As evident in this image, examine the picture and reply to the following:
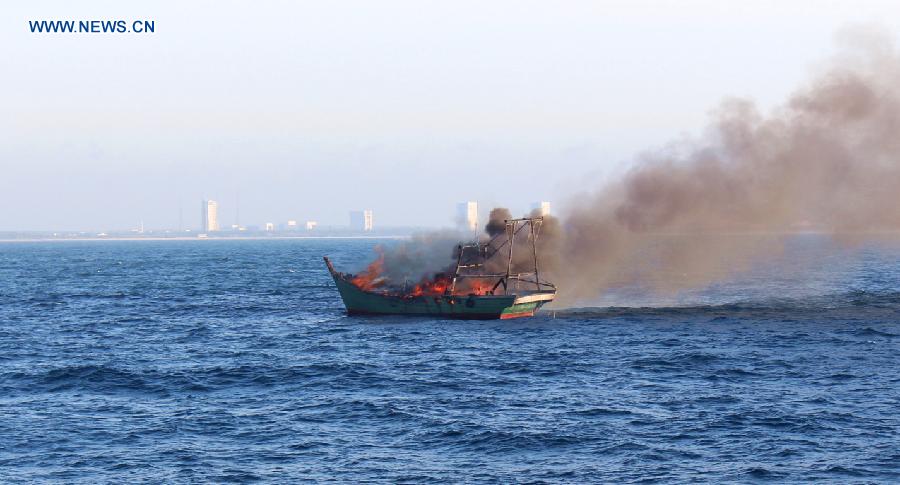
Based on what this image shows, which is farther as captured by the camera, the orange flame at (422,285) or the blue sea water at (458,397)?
the orange flame at (422,285)

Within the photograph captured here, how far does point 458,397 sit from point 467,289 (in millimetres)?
42090

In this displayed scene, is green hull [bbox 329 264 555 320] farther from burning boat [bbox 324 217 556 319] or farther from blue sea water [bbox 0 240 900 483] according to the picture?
blue sea water [bbox 0 240 900 483]

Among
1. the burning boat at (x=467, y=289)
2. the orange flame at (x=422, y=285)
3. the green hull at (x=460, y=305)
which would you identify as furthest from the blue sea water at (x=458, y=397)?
the orange flame at (x=422, y=285)

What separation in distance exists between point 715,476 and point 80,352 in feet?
181

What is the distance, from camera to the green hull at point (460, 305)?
9069 centimetres

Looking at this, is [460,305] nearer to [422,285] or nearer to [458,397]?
[422,285]

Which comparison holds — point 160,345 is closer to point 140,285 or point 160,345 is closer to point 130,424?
point 130,424

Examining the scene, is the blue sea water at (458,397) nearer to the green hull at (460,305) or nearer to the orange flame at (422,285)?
the green hull at (460,305)

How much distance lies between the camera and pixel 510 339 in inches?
3155

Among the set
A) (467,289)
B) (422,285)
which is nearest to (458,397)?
(422,285)

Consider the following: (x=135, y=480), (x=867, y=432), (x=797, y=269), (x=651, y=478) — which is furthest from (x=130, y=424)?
(x=797, y=269)

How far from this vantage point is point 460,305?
302ft

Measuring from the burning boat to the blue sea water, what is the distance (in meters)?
1.66

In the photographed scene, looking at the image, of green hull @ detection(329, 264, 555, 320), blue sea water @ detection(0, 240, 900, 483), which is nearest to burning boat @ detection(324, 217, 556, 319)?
green hull @ detection(329, 264, 555, 320)
